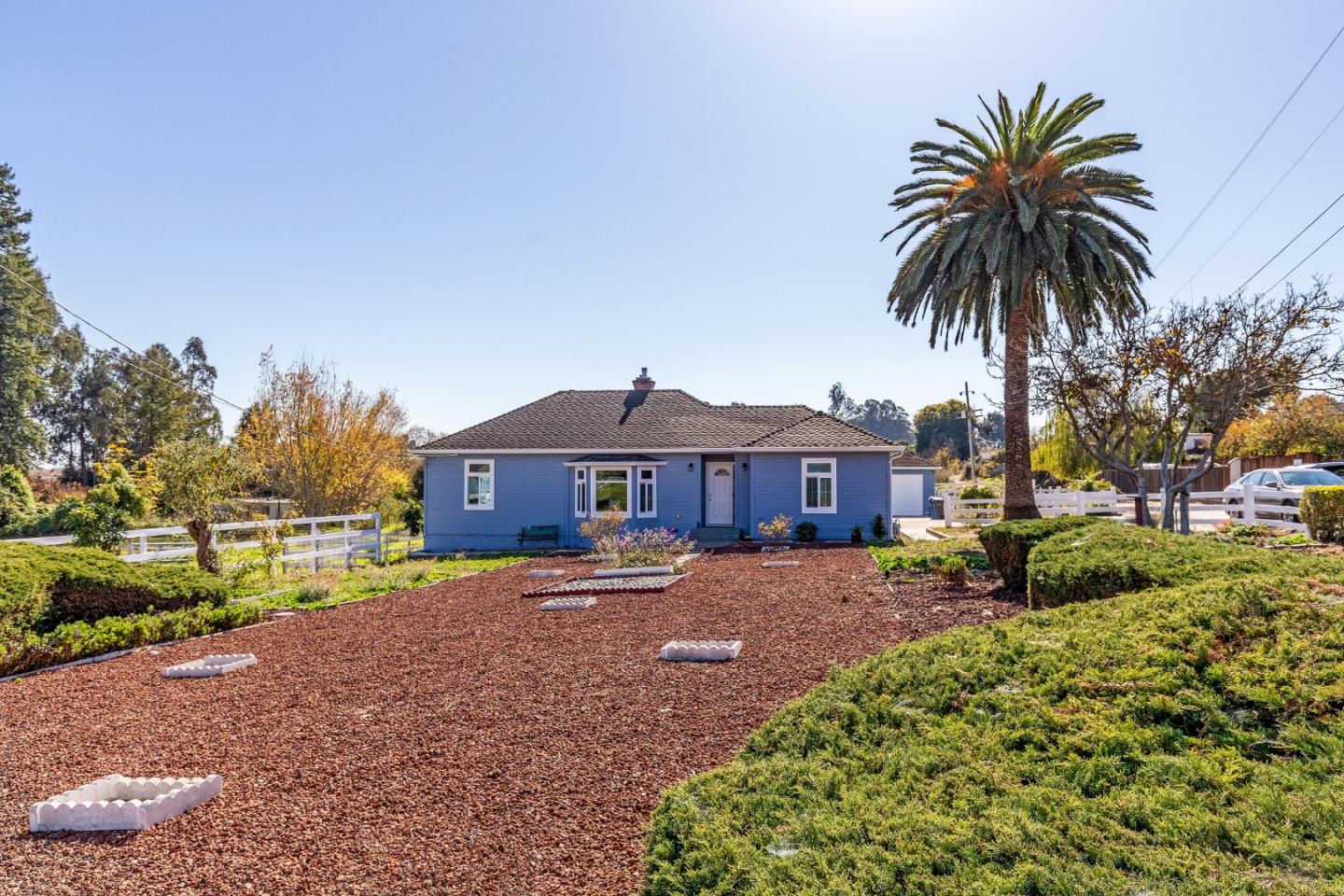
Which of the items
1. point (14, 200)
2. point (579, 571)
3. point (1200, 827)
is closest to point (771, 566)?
point (579, 571)

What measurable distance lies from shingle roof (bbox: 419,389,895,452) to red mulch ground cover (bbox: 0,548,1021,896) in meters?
12.7

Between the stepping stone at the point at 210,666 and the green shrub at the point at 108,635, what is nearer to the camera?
the stepping stone at the point at 210,666

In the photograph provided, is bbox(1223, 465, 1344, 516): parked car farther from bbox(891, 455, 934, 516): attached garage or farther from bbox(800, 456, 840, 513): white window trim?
bbox(891, 455, 934, 516): attached garage

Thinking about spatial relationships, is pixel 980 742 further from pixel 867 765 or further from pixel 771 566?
pixel 771 566

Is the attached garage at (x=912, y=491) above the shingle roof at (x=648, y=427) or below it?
below

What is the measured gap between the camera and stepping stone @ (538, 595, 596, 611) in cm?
1019

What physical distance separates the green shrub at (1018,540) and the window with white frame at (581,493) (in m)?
13.3

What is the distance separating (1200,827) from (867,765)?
1.33 m

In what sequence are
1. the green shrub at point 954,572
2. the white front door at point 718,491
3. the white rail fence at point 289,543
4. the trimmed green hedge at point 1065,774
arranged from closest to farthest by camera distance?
the trimmed green hedge at point 1065,774
the green shrub at point 954,572
the white rail fence at point 289,543
the white front door at point 718,491

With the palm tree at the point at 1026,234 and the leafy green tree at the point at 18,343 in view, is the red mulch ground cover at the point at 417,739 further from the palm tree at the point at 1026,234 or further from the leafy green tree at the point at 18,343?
the leafy green tree at the point at 18,343

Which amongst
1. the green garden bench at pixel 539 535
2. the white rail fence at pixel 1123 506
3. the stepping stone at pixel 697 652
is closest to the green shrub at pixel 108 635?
the stepping stone at pixel 697 652

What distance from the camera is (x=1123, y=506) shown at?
2492 centimetres

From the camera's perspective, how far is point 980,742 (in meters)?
3.54

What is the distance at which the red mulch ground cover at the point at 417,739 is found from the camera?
11.4ft
